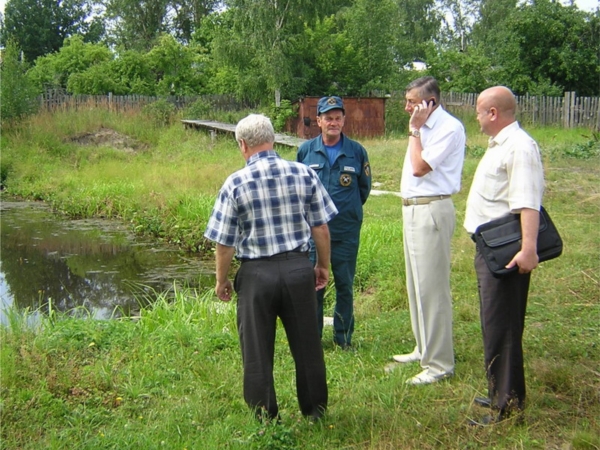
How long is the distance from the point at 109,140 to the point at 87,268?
1197cm

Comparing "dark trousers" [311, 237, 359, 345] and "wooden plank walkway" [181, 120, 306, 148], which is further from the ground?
"wooden plank walkway" [181, 120, 306, 148]

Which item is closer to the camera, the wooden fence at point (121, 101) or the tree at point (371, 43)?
the wooden fence at point (121, 101)

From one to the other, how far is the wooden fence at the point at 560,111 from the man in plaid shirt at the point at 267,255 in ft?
67.2

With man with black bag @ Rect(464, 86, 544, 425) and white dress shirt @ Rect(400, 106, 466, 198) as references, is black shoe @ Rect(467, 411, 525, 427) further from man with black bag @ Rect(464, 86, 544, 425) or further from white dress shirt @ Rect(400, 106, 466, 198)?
white dress shirt @ Rect(400, 106, 466, 198)

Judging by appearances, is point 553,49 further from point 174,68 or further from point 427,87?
point 427,87

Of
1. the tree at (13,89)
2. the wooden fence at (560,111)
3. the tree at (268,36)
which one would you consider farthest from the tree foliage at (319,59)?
the tree at (13,89)

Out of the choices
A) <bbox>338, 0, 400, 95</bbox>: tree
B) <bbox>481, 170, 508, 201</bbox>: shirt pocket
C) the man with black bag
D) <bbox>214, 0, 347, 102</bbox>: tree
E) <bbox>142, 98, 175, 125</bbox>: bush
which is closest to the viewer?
the man with black bag

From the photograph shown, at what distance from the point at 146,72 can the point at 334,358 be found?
24.4 m

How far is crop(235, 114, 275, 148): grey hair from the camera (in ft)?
11.4

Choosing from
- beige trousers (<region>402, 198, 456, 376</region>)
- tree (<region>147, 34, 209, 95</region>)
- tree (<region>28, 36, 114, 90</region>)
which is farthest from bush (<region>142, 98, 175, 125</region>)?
beige trousers (<region>402, 198, 456, 376</region>)

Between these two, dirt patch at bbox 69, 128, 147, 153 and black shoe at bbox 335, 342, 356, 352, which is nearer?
black shoe at bbox 335, 342, 356, 352

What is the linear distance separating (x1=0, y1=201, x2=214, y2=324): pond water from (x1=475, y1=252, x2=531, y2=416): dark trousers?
4.72 metres

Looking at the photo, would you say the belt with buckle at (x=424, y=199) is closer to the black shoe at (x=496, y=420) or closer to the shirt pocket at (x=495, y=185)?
the shirt pocket at (x=495, y=185)

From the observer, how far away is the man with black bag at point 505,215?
330 cm
